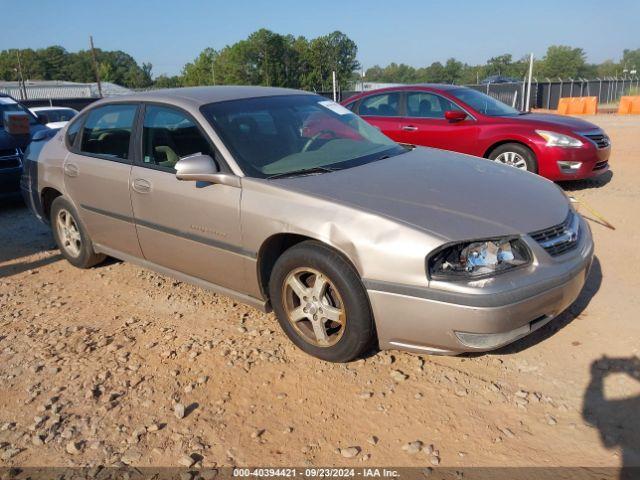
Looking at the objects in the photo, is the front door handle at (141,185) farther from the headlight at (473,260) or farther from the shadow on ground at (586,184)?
the shadow on ground at (586,184)

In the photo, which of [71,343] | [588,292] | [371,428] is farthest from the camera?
[588,292]

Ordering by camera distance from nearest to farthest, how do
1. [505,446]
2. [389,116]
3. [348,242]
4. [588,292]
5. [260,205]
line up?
[505,446]
[348,242]
[260,205]
[588,292]
[389,116]

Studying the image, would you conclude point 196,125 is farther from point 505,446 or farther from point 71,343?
point 505,446

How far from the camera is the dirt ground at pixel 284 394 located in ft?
8.26

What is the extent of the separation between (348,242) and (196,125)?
152 cm

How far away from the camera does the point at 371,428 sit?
8.71ft

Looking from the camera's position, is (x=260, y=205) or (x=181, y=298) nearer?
(x=260, y=205)

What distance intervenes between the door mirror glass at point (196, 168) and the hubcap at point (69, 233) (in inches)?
79.6

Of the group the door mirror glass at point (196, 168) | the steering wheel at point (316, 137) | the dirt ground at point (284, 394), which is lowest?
the dirt ground at point (284, 394)

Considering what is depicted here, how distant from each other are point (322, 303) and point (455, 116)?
5.20 meters

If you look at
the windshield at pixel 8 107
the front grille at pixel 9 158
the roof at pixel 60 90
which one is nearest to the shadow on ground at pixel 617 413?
the front grille at pixel 9 158

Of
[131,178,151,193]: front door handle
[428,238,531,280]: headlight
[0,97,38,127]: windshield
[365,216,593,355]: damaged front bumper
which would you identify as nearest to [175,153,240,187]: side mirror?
[131,178,151,193]: front door handle

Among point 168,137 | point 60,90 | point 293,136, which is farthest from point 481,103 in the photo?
point 60,90

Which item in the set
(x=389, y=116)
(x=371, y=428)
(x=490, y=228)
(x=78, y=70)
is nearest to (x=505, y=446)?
(x=371, y=428)
